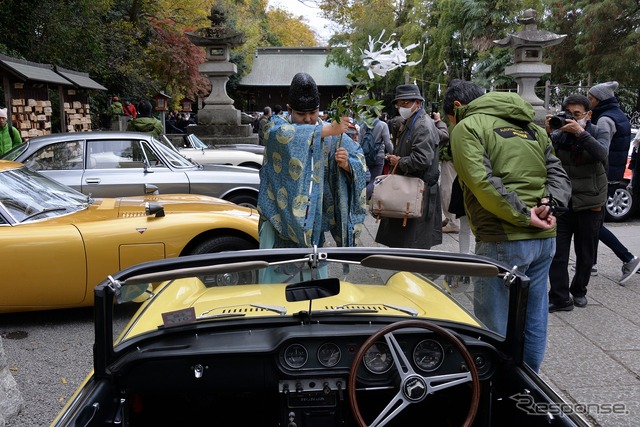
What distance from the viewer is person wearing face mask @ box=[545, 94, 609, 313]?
16.2ft

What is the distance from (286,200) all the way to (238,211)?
2.08 metres

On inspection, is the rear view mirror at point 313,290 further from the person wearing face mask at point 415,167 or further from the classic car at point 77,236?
the classic car at point 77,236

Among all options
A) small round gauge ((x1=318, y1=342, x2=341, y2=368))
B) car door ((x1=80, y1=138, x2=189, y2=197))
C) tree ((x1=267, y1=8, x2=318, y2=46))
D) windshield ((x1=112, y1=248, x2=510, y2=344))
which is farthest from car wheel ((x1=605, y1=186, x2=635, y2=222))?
tree ((x1=267, y1=8, x2=318, y2=46))

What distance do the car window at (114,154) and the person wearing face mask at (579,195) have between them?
205 inches

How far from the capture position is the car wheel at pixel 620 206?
9.62 metres

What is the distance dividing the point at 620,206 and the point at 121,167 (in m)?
7.57

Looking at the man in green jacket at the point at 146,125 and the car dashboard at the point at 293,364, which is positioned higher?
the man in green jacket at the point at 146,125

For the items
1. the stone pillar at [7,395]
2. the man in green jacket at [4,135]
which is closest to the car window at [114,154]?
the man in green jacket at [4,135]

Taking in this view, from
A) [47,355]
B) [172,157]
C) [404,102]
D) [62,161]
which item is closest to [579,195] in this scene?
[404,102]

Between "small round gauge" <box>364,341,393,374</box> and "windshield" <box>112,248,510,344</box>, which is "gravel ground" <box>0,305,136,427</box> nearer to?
"windshield" <box>112,248,510,344</box>

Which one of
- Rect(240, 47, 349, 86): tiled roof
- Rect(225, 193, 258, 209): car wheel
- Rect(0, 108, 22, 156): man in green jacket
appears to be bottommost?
Rect(225, 193, 258, 209): car wheel

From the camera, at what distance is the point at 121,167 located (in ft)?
25.9

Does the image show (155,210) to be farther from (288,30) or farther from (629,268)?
(288,30)

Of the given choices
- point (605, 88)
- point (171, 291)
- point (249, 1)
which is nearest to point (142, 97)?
point (605, 88)
